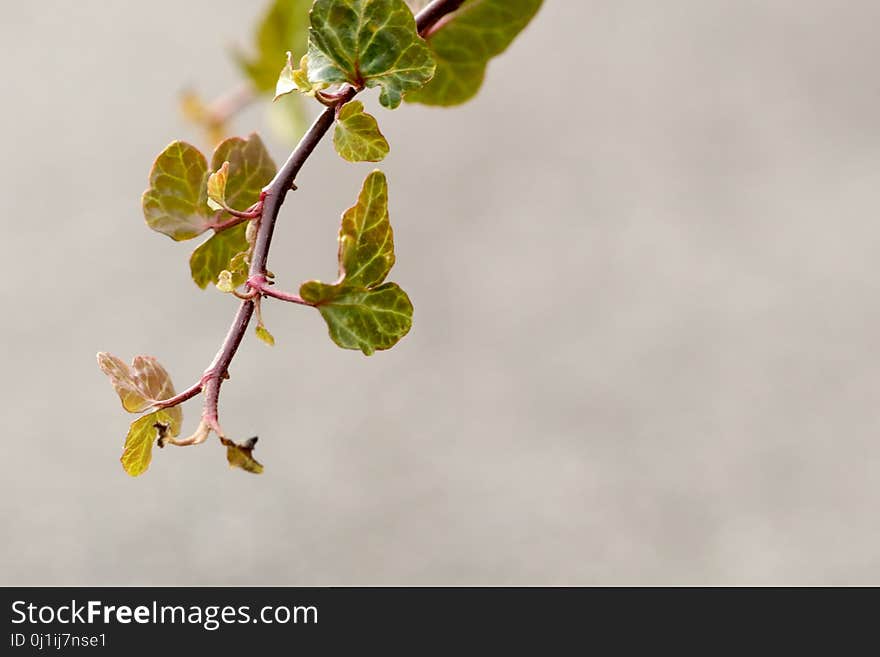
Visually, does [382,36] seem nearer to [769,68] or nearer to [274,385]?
[274,385]

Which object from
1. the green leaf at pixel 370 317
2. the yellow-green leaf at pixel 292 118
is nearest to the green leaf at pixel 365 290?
the green leaf at pixel 370 317

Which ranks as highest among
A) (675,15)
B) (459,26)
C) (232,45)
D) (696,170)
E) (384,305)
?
(675,15)

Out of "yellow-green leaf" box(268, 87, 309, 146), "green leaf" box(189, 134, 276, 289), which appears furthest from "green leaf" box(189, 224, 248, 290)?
"yellow-green leaf" box(268, 87, 309, 146)

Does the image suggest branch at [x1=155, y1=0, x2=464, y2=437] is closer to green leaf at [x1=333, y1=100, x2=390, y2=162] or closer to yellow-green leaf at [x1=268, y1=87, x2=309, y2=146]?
green leaf at [x1=333, y1=100, x2=390, y2=162]

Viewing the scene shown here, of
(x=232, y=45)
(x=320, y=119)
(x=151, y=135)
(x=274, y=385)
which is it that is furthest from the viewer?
(x=151, y=135)

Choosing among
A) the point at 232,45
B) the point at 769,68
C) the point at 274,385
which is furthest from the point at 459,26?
the point at 769,68

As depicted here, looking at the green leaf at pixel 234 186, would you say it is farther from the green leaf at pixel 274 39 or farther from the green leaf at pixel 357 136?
the green leaf at pixel 274 39
